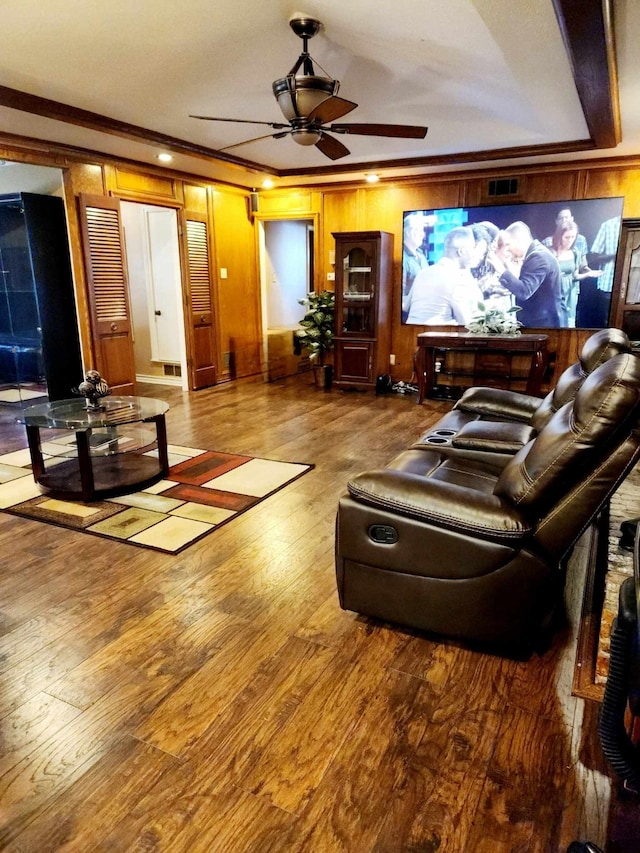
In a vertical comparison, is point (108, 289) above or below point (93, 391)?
above

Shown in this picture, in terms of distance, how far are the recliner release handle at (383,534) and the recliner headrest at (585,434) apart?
0.41m

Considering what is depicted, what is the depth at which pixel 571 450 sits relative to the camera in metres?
1.64

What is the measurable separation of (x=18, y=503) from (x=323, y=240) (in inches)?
196

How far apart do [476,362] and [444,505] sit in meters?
4.52

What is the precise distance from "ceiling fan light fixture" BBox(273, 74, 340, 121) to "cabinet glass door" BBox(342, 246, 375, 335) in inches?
125

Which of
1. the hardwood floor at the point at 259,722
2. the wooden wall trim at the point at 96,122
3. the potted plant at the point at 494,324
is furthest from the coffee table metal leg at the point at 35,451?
the potted plant at the point at 494,324

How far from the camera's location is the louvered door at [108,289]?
5.33 m

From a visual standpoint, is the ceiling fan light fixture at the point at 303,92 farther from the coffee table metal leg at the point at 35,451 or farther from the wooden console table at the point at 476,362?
the wooden console table at the point at 476,362

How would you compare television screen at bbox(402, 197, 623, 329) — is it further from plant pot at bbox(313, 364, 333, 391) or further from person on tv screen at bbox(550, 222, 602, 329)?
plant pot at bbox(313, 364, 333, 391)

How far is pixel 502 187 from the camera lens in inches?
Answer: 234

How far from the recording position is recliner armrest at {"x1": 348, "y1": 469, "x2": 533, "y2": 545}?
1.75 metres

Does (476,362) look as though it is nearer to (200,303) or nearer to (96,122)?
(200,303)

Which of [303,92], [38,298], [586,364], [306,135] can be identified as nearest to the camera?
[586,364]

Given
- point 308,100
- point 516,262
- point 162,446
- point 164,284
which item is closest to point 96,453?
point 162,446
